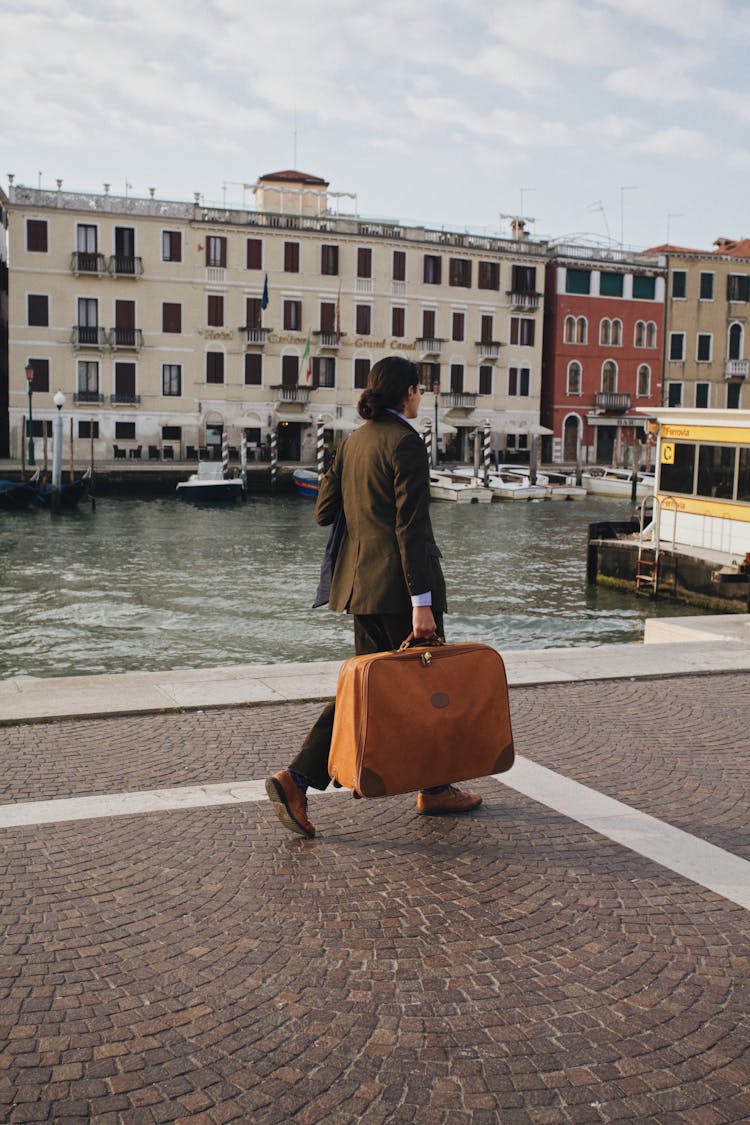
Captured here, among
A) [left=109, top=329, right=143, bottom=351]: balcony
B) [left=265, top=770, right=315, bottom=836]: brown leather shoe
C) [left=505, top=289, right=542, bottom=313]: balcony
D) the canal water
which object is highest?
[left=505, top=289, right=542, bottom=313]: balcony

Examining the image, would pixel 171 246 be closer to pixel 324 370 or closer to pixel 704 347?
pixel 324 370

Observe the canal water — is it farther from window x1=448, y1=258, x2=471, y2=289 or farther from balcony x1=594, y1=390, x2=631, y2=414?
balcony x1=594, y1=390, x2=631, y2=414

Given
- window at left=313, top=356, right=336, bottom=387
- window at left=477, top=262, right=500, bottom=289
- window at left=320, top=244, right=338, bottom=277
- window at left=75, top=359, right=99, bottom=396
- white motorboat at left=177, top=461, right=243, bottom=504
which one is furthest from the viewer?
window at left=477, top=262, right=500, bottom=289

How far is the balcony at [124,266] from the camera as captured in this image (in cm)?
4666

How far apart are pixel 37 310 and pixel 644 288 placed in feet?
91.7

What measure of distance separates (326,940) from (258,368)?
46.8 m

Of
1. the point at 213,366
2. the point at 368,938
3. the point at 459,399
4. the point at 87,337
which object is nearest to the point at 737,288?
the point at 459,399

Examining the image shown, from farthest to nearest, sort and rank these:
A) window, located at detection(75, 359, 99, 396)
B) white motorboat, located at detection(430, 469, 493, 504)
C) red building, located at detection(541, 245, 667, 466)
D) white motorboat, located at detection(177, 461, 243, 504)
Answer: red building, located at detection(541, 245, 667, 466)
window, located at detection(75, 359, 99, 396)
white motorboat, located at detection(430, 469, 493, 504)
white motorboat, located at detection(177, 461, 243, 504)

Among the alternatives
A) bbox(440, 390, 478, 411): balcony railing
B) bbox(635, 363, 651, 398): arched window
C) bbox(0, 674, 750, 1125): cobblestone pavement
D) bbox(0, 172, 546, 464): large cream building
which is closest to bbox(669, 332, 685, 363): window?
bbox(635, 363, 651, 398): arched window

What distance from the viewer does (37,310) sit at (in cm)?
4647

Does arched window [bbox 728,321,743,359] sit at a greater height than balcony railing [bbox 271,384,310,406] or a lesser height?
greater

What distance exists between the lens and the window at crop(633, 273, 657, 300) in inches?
2179

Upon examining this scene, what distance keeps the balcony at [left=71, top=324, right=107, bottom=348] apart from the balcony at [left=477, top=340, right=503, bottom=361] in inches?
662

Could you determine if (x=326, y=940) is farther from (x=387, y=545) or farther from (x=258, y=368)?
(x=258, y=368)
